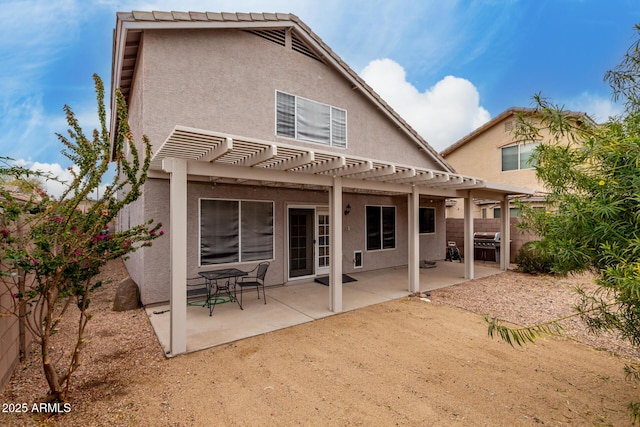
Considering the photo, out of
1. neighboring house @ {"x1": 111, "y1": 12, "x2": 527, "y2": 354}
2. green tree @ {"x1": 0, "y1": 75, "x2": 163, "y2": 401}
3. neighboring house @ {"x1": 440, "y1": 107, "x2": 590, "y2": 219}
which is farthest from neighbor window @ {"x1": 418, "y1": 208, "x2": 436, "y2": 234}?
green tree @ {"x1": 0, "y1": 75, "x2": 163, "y2": 401}

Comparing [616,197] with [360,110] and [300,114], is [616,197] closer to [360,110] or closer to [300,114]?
[300,114]

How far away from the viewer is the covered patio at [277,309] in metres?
5.07

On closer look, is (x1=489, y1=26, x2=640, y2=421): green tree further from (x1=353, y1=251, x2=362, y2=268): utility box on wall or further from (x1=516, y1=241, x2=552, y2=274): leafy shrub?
(x1=516, y1=241, x2=552, y2=274): leafy shrub

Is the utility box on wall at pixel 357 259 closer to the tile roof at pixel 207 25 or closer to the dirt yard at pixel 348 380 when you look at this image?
the dirt yard at pixel 348 380

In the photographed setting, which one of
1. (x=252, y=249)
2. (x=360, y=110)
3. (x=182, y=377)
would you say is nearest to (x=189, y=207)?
(x=252, y=249)

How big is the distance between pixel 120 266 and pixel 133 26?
9.62m

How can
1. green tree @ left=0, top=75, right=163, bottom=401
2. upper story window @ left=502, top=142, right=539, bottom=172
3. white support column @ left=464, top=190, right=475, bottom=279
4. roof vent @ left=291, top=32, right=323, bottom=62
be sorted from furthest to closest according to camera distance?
upper story window @ left=502, top=142, right=539, bottom=172, white support column @ left=464, top=190, right=475, bottom=279, roof vent @ left=291, top=32, right=323, bottom=62, green tree @ left=0, top=75, right=163, bottom=401

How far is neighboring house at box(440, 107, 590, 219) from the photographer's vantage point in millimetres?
15695

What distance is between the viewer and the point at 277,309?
20.9 feet

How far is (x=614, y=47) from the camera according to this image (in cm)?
259

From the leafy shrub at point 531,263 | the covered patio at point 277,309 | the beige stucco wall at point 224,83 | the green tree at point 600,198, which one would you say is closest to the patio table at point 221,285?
the covered patio at point 277,309

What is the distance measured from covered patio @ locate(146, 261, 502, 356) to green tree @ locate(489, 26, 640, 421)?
3955 mm

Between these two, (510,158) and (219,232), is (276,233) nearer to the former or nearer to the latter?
(219,232)

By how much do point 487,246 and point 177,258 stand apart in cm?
1261
